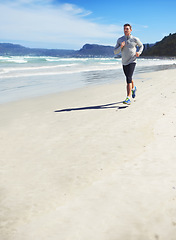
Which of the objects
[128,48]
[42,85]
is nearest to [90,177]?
[128,48]

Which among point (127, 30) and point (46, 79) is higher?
point (127, 30)

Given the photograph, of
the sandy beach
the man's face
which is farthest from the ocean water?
the sandy beach

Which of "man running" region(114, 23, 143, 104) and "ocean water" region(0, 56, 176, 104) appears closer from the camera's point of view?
"man running" region(114, 23, 143, 104)

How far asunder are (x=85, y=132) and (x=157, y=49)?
13735 centimetres

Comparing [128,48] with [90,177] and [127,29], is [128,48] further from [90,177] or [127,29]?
[90,177]

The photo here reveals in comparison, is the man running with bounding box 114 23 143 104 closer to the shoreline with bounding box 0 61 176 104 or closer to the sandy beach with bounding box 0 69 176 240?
the sandy beach with bounding box 0 69 176 240

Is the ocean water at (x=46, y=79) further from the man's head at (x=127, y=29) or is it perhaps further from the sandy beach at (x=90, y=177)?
the sandy beach at (x=90, y=177)

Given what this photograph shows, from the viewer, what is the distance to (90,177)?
2.67 m

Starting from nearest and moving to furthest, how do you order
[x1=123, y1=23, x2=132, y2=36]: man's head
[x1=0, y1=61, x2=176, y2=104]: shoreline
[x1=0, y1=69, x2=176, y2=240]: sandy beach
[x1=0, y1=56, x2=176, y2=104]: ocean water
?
[x1=0, y1=69, x2=176, y2=240]: sandy beach
[x1=123, y1=23, x2=132, y2=36]: man's head
[x1=0, y1=61, x2=176, y2=104]: shoreline
[x1=0, y1=56, x2=176, y2=104]: ocean water

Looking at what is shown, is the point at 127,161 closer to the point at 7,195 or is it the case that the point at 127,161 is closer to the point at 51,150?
the point at 51,150

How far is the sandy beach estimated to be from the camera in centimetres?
192

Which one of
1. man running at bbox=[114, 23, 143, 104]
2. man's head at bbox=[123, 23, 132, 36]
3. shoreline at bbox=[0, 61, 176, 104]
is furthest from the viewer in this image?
shoreline at bbox=[0, 61, 176, 104]

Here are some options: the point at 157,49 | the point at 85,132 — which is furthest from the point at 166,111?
the point at 157,49

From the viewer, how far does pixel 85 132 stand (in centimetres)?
423
